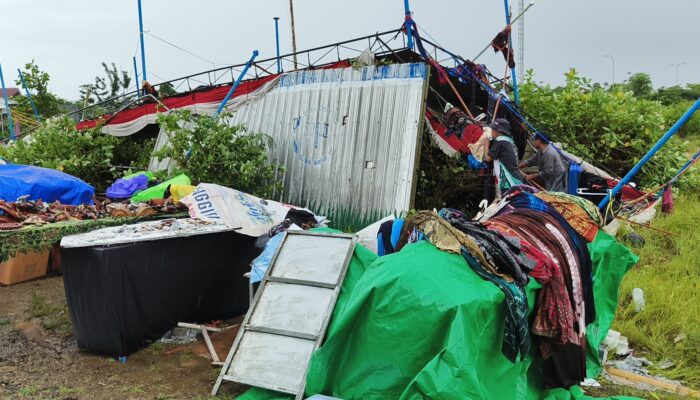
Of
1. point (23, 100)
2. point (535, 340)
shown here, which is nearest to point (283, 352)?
point (535, 340)

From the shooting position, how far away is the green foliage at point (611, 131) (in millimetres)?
9664

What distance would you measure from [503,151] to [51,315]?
5.57 m

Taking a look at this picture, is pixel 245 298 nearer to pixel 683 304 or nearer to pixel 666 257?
pixel 683 304

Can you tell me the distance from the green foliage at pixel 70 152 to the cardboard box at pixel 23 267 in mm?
3143

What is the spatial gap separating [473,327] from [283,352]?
1.60 metres

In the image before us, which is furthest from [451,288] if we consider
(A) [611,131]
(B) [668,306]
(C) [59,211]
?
(A) [611,131]

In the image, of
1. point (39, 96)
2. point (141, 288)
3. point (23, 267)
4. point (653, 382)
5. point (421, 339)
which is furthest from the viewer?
point (39, 96)

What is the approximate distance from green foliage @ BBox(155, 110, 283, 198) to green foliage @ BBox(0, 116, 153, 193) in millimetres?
2631

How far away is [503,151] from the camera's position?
277 inches

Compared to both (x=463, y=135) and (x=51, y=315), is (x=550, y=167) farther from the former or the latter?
(x=51, y=315)

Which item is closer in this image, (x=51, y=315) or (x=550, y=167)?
(x=51, y=315)

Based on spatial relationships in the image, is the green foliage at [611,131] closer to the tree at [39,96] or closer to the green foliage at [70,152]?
the green foliage at [70,152]

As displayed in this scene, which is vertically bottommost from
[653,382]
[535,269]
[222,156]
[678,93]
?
[653,382]

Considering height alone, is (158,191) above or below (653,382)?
above
